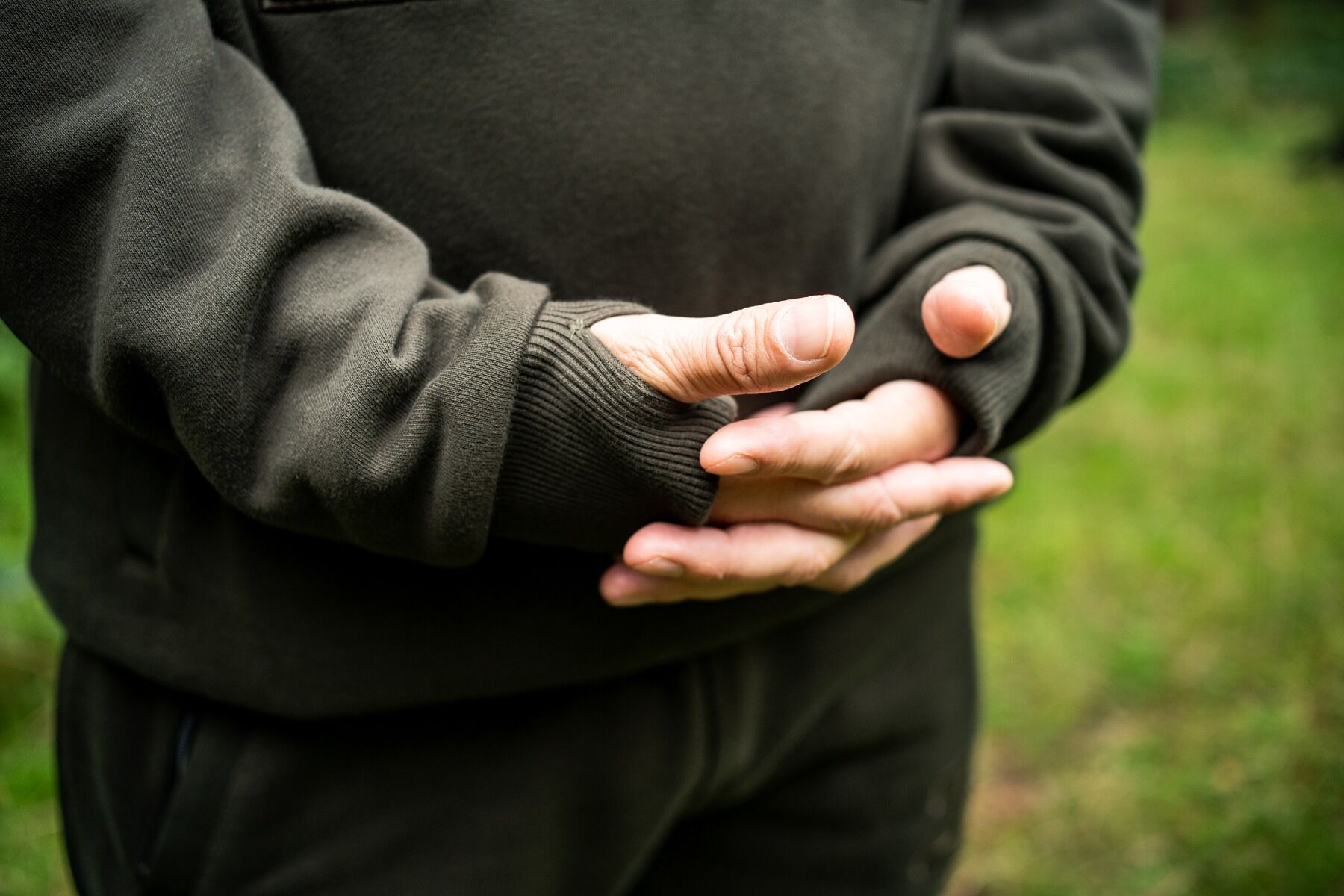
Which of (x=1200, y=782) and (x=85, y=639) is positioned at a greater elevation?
(x=85, y=639)

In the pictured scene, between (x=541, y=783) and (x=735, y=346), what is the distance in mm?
531

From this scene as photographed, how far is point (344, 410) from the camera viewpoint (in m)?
0.71

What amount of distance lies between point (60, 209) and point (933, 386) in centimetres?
75

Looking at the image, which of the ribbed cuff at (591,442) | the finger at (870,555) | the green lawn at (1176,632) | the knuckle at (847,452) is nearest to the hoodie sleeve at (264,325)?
the ribbed cuff at (591,442)

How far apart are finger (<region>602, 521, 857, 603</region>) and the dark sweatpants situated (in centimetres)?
10

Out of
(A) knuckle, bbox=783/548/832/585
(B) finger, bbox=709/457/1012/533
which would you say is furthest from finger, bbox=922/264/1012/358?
(A) knuckle, bbox=783/548/832/585

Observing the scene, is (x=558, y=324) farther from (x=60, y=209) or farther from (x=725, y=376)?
(x=60, y=209)

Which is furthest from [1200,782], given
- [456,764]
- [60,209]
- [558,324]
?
[60,209]

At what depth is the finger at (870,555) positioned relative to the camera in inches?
36.4

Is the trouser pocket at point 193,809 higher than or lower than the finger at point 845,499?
lower

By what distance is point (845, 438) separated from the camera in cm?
79

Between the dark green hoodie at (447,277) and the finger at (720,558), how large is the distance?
0.03 m

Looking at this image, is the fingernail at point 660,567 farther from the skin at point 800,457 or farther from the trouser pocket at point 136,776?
the trouser pocket at point 136,776

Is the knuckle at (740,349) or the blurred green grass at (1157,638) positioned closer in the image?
the knuckle at (740,349)
